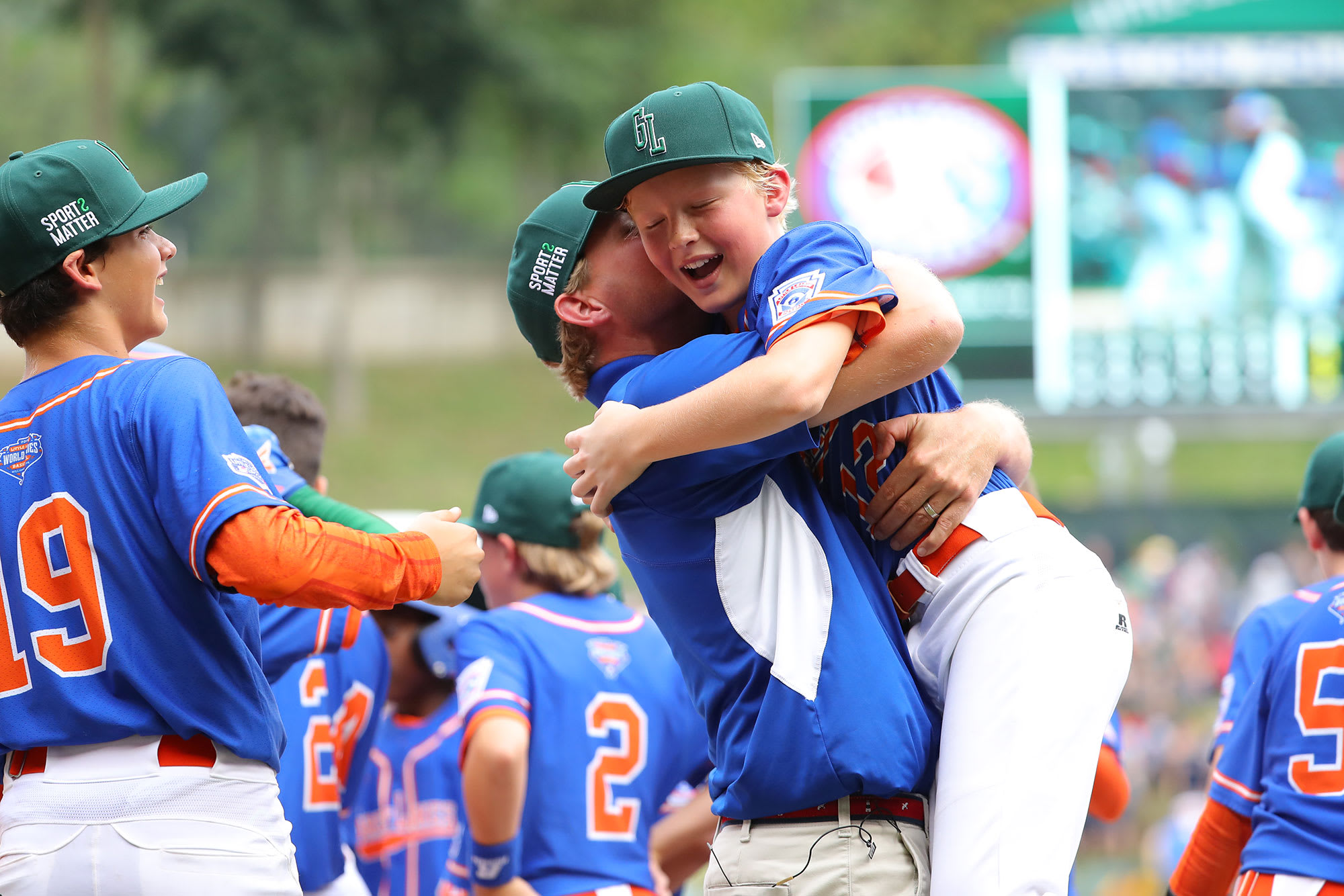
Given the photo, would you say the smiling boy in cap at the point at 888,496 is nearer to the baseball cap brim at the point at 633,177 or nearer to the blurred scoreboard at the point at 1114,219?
the baseball cap brim at the point at 633,177

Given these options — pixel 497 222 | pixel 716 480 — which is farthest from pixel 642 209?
pixel 497 222

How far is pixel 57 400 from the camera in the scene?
2.65 meters

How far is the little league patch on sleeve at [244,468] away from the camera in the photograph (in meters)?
2.58

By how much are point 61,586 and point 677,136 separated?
1.44 metres

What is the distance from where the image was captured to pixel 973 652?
8.05 feet

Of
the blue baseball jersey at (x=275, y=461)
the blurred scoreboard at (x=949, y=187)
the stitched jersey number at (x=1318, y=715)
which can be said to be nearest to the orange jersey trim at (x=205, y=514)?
the blue baseball jersey at (x=275, y=461)

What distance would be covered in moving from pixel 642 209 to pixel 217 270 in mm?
29509

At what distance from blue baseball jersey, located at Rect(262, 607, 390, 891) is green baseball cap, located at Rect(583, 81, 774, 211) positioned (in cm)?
194

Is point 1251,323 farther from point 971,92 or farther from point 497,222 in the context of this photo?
point 497,222

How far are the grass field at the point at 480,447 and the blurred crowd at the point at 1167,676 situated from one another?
4.47 meters

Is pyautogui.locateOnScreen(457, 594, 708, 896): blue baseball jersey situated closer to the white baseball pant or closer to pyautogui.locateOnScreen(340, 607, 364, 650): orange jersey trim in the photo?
pyautogui.locateOnScreen(340, 607, 364, 650): orange jersey trim

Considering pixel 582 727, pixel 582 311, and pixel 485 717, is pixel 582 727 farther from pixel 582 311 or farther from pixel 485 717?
pixel 582 311

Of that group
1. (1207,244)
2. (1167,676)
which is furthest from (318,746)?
(1167,676)

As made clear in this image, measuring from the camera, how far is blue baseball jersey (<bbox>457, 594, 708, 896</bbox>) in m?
4.11
